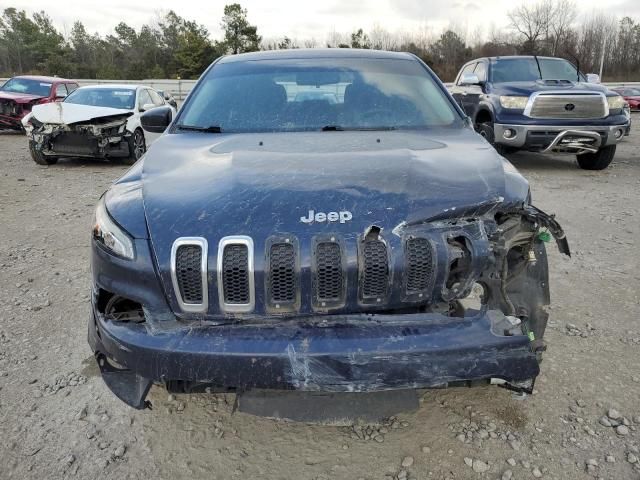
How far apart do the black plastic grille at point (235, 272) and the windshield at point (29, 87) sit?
13.8 meters

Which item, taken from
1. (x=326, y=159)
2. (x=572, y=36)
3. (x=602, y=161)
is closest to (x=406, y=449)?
(x=326, y=159)

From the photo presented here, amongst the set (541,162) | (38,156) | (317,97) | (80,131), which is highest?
(317,97)

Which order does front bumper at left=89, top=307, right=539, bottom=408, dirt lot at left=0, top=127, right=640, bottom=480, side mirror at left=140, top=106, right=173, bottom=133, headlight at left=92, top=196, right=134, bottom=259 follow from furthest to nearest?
side mirror at left=140, top=106, right=173, bottom=133
dirt lot at left=0, top=127, right=640, bottom=480
headlight at left=92, top=196, right=134, bottom=259
front bumper at left=89, top=307, right=539, bottom=408

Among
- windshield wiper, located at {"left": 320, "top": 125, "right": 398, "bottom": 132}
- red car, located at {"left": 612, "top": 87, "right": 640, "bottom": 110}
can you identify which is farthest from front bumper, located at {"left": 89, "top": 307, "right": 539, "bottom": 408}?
red car, located at {"left": 612, "top": 87, "right": 640, "bottom": 110}

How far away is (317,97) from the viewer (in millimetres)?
3248

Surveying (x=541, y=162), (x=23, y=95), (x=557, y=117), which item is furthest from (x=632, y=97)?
(x=23, y=95)

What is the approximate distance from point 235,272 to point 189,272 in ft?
0.54

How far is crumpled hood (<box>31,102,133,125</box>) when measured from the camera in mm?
8508

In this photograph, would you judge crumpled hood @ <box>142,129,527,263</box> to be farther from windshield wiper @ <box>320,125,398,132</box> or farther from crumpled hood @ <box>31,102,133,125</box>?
crumpled hood @ <box>31,102,133,125</box>

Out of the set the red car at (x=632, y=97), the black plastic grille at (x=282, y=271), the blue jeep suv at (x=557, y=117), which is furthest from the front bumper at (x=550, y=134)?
the red car at (x=632, y=97)

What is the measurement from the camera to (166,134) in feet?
10.3

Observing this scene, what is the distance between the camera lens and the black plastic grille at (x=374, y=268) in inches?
73.6

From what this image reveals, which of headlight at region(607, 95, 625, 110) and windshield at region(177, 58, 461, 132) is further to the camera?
headlight at region(607, 95, 625, 110)

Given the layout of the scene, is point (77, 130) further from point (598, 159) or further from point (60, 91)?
point (598, 159)
